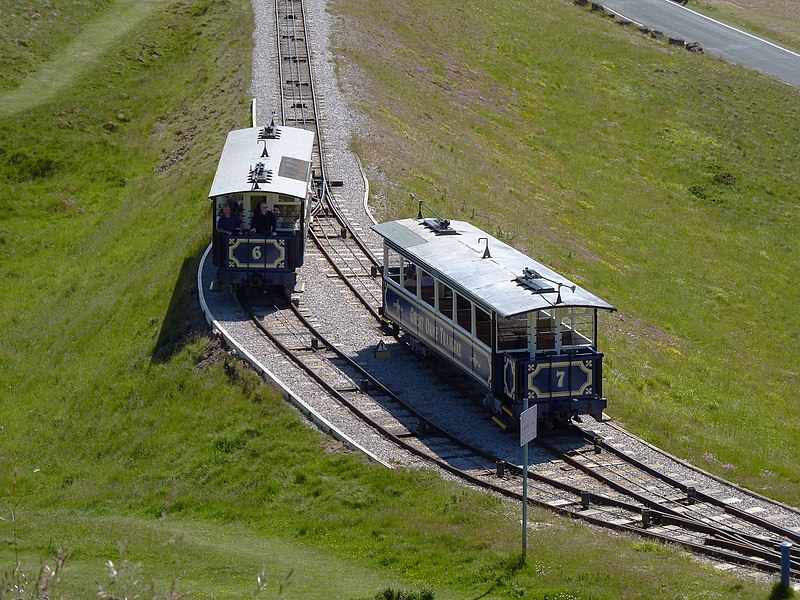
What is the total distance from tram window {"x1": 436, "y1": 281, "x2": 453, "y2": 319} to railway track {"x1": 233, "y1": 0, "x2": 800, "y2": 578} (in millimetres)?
2102

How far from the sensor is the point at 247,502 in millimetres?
23234

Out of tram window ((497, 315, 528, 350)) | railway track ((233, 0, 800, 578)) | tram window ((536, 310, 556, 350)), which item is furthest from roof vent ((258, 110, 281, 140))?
tram window ((536, 310, 556, 350))

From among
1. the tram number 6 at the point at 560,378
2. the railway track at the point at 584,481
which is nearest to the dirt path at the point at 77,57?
the railway track at the point at 584,481

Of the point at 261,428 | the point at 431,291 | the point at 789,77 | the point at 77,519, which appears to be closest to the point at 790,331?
the point at 431,291

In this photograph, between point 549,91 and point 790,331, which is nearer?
point 790,331

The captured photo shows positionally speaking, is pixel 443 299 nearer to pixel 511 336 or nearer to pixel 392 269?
pixel 511 336

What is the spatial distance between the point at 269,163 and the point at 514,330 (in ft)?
38.9

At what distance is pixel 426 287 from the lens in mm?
29281

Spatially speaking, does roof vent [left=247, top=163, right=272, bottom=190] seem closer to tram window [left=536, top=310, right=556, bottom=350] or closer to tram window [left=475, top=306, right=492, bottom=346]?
tram window [left=475, top=306, right=492, bottom=346]

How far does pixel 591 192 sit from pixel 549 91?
1531 centimetres

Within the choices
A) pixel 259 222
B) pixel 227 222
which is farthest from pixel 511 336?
pixel 227 222

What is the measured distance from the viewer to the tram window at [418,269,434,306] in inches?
1145

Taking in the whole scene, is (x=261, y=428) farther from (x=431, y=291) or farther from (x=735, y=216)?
(x=735, y=216)

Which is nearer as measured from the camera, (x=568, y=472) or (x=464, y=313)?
(x=568, y=472)
